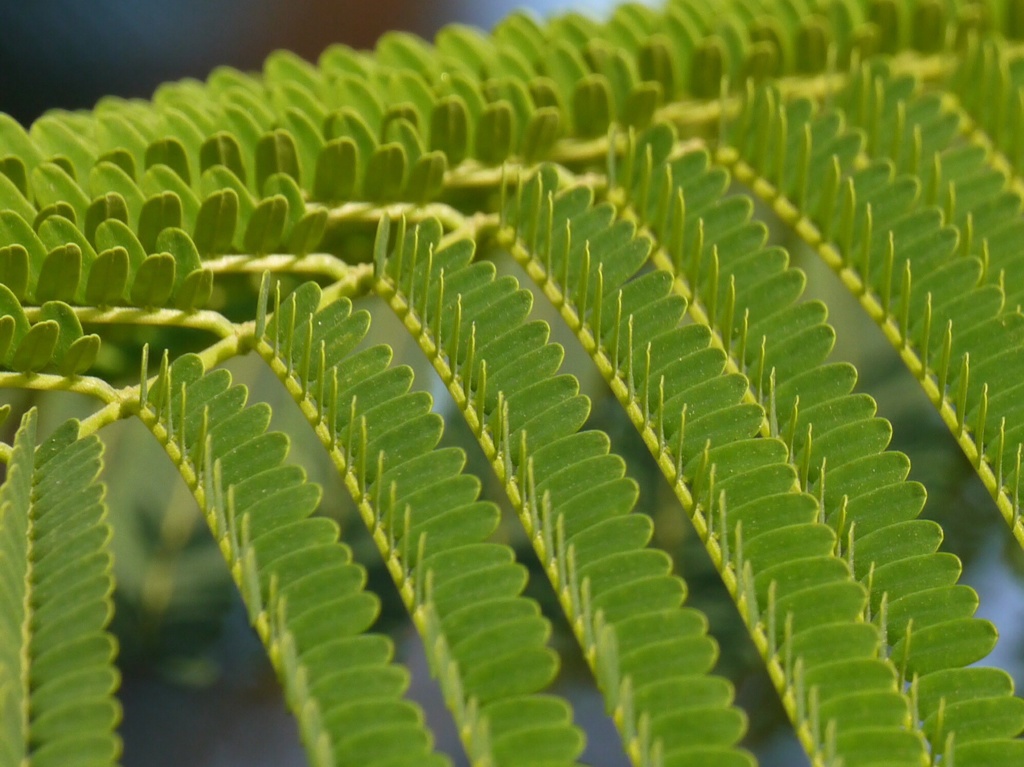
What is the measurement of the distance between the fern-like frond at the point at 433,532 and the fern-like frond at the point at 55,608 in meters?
0.16

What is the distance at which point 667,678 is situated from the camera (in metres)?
0.68

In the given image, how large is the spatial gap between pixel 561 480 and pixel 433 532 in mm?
94

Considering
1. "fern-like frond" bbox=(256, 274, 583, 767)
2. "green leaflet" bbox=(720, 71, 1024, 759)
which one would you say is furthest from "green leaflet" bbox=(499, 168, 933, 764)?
"fern-like frond" bbox=(256, 274, 583, 767)

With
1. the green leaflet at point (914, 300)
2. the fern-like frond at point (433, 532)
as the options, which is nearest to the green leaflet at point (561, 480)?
the fern-like frond at point (433, 532)

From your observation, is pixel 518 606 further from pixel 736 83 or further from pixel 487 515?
pixel 736 83

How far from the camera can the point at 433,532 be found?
30.0 inches

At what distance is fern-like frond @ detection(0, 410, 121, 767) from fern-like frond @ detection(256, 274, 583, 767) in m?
0.16

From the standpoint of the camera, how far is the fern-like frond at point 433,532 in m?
0.65

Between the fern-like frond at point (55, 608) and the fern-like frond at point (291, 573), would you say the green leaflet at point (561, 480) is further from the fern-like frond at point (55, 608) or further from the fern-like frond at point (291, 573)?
the fern-like frond at point (55, 608)

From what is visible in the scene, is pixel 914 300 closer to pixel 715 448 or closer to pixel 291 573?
pixel 715 448

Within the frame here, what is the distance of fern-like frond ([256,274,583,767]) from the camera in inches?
25.6

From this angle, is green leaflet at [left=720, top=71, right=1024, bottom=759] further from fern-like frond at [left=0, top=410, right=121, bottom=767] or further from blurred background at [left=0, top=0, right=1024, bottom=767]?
fern-like frond at [left=0, top=410, right=121, bottom=767]

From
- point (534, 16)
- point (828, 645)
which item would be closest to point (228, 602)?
point (828, 645)

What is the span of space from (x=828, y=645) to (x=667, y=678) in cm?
11
